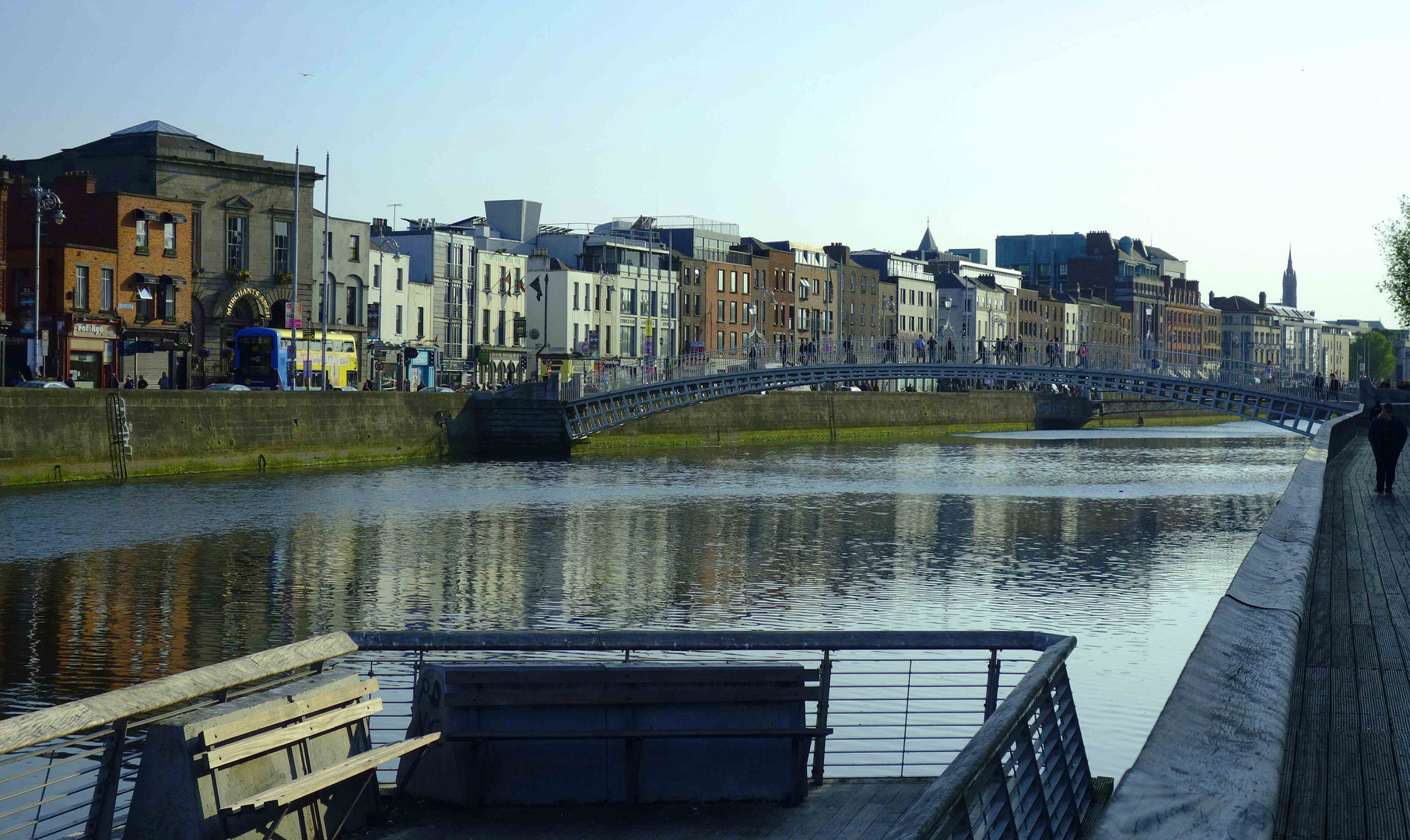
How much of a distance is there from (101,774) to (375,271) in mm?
60758

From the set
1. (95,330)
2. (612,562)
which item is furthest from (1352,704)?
(95,330)

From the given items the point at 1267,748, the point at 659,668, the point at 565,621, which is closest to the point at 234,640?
the point at 565,621

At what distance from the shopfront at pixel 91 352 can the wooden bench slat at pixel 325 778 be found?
41.9 metres

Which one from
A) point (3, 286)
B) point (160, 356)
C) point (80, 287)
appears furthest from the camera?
point (160, 356)

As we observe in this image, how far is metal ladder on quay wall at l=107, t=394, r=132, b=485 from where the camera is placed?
35.4 meters

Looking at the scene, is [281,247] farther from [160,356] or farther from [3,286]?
[3,286]

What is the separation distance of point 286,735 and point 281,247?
52.6m

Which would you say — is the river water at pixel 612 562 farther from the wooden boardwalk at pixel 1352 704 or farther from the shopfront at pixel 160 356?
the shopfront at pixel 160 356

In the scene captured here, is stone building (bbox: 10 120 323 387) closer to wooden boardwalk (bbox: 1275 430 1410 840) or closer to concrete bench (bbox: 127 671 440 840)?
wooden boardwalk (bbox: 1275 430 1410 840)

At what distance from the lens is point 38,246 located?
39.9 meters

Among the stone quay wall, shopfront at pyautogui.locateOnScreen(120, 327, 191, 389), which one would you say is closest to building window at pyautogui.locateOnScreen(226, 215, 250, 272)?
shopfront at pyautogui.locateOnScreen(120, 327, 191, 389)

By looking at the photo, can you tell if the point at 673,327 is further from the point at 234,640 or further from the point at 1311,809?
the point at 1311,809

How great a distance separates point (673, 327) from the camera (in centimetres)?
8625

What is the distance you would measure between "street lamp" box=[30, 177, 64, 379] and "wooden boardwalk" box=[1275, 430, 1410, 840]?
3334 centimetres
